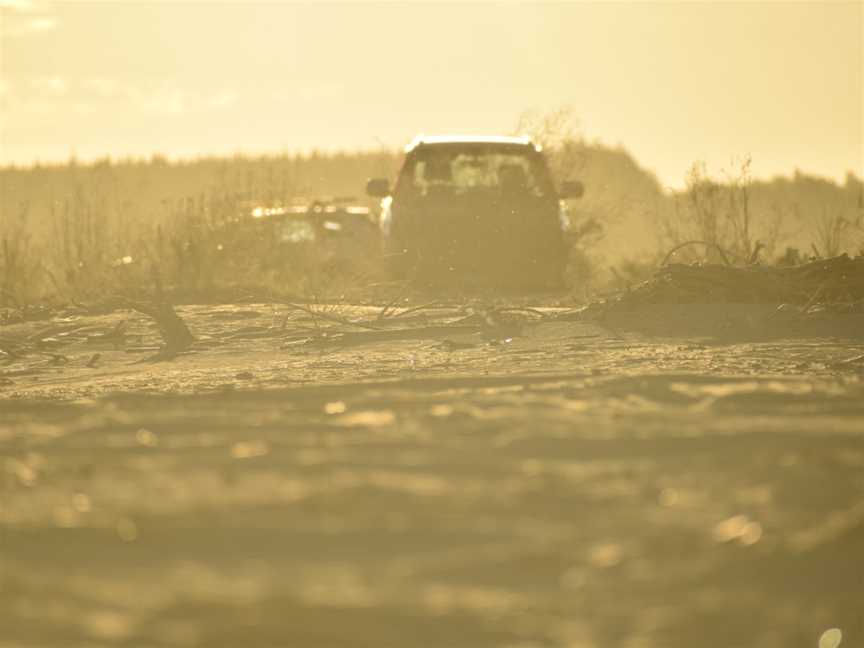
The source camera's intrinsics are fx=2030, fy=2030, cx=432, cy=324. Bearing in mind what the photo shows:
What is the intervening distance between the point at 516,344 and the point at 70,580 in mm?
6040

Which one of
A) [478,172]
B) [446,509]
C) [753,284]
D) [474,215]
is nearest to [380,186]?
[478,172]

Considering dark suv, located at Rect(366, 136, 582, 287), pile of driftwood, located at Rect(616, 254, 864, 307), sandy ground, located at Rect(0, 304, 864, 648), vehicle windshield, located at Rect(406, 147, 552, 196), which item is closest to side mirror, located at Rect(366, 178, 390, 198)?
dark suv, located at Rect(366, 136, 582, 287)

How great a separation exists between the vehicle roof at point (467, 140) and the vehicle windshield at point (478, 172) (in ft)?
0.27

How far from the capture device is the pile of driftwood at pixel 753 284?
1188 centimetres

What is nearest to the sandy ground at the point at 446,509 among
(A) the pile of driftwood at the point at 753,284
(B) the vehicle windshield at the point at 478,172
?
(A) the pile of driftwood at the point at 753,284

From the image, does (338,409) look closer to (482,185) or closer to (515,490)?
(515,490)

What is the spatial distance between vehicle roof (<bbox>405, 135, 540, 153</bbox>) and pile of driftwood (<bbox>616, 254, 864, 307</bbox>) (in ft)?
18.0

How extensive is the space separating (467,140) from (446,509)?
12530 millimetres

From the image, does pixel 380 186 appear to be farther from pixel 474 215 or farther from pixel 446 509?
pixel 446 509

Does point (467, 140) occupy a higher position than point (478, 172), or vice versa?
point (467, 140)

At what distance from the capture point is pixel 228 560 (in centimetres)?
470

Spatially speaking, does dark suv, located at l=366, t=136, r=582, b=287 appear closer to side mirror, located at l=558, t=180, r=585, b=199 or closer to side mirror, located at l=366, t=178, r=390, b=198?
side mirror, located at l=366, t=178, r=390, b=198

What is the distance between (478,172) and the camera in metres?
17.4

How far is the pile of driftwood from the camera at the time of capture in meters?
11.9
